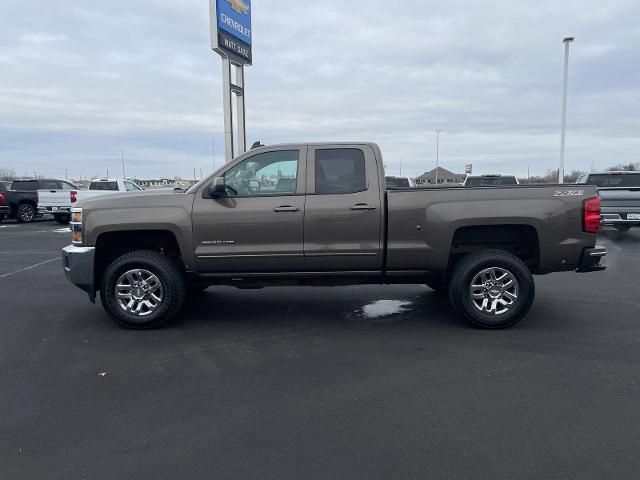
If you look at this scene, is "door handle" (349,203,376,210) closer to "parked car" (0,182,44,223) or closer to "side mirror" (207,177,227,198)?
"side mirror" (207,177,227,198)

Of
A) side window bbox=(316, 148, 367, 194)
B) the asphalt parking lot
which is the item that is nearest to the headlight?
the asphalt parking lot

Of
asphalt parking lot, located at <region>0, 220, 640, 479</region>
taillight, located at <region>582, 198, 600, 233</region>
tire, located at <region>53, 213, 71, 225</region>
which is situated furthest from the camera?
tire, located at <region>53, 213, 71, 225</region>

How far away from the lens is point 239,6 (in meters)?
17.4

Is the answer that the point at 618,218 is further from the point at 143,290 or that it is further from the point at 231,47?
the point at 231,47

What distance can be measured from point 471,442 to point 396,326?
2.46 metres

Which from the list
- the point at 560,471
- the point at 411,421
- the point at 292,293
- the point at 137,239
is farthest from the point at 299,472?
the point at 292,293

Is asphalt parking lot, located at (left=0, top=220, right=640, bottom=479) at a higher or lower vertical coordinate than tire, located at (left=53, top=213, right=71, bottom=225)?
lower

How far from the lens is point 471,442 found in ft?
10.3

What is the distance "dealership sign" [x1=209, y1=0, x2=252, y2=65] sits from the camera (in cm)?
1587

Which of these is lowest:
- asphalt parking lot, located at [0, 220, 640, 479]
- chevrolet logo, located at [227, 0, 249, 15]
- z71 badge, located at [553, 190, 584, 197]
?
asphalt parking lot, located at [0, 220, 640, 479]

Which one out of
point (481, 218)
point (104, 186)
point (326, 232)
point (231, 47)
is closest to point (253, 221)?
point (326, 232)

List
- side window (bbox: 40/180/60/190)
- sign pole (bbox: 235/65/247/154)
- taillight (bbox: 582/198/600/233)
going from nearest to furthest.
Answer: taillight (bbox: 582/198/600/233)
sign pole (bbox: 235/65/247/154)
side window (bbox: 40/180/60/190)

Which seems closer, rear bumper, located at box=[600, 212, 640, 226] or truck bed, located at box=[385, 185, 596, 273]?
truck bed, located at box=[385, 185, 596, 273]

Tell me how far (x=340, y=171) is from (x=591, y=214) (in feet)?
8.82
